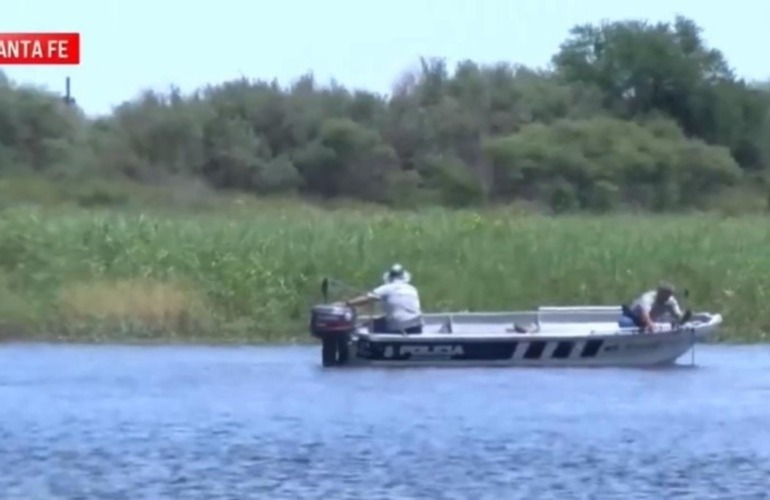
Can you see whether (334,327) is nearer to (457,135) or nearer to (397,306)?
(397,306)

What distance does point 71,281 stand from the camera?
3941cm

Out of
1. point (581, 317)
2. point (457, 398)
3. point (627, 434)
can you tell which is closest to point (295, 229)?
point (581, 317)

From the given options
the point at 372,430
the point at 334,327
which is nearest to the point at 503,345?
the point at 334,327

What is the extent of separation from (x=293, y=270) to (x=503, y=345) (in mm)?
8364

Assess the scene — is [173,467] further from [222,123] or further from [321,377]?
[222,123]

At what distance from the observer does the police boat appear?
31922mm

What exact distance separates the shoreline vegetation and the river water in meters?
4.91

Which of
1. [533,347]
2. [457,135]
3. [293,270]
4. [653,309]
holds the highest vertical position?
[457,135]

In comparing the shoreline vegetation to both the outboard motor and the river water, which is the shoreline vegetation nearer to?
the river water

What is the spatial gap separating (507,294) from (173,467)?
1815 cm

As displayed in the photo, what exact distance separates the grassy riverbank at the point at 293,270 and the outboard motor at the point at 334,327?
6337 mm

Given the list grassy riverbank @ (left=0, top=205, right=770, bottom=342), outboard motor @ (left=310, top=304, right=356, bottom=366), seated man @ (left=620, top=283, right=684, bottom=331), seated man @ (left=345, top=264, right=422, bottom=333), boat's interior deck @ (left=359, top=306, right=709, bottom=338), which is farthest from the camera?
grassy riverbank @ (left=0, top=205, right=770, bottom=342)

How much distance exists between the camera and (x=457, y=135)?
6444 cm

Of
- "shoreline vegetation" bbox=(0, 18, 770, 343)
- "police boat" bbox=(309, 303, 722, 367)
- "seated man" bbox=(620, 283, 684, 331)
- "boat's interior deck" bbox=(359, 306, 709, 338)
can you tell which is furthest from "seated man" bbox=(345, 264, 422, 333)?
"shoreline vegetation" bbox=(0, 18, 770, 343)
